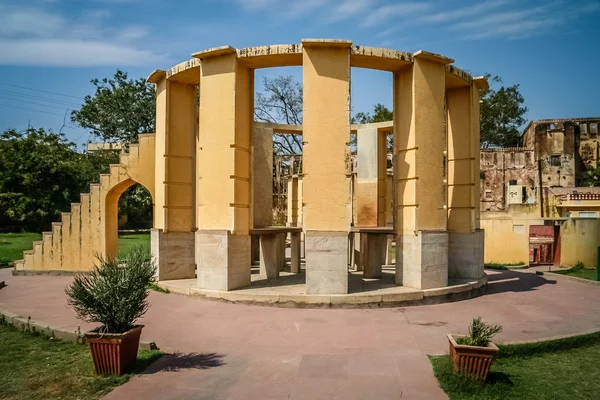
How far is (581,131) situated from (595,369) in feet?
148

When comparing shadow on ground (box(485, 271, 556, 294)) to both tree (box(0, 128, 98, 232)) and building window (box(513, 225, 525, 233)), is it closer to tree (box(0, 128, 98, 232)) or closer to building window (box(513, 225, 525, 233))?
building window (box(513, 225, 525, 233))

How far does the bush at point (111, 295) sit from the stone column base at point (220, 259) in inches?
167

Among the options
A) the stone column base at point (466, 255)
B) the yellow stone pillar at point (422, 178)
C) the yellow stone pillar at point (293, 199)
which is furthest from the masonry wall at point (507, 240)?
the yellow stone pillar at point (422, 178)

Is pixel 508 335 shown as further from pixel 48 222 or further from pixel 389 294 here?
pixel 48 222

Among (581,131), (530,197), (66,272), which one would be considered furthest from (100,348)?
(581,131)

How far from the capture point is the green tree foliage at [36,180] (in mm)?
28250

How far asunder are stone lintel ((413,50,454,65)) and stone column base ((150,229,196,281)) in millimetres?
7680

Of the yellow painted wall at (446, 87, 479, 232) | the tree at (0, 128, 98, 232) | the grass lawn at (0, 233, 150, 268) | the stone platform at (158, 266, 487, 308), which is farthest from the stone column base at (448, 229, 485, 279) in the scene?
the tree at (0, 128, 98, 232)

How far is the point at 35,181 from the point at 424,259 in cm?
2792

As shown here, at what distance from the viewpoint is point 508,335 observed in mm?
7188

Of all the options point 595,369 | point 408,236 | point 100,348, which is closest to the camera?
point 100,348

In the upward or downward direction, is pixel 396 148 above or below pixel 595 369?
above

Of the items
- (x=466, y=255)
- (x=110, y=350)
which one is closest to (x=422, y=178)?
(x=466, y=255)

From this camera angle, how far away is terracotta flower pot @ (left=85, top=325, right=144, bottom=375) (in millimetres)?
5234
